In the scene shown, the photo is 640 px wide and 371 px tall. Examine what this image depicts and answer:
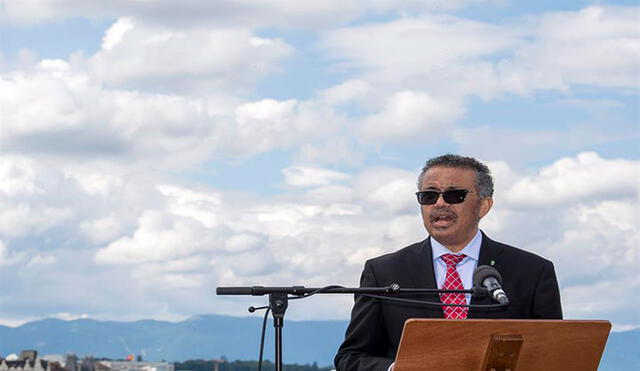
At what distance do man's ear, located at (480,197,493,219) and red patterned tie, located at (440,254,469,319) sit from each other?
41 centimetres

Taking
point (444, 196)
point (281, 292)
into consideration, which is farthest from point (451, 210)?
point (281, 292)

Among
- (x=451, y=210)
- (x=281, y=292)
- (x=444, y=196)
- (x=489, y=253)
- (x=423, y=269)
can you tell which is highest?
(x=444, y=196)

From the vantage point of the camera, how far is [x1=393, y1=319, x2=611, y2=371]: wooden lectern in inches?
261

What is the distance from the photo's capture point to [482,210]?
9.29m

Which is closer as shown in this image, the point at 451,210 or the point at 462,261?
the point at 451,210

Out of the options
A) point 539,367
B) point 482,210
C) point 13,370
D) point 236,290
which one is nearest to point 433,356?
point 539,367

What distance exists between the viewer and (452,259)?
29.9 ft

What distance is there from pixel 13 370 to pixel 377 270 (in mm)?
189223

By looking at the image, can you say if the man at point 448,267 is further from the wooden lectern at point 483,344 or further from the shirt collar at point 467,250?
the wooden lectern at point 483,344

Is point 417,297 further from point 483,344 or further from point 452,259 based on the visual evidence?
point 483,344

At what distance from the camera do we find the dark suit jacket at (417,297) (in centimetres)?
880

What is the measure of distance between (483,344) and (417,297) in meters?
2.50

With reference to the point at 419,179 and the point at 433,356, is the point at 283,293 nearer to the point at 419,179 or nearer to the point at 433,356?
the point at 433,356

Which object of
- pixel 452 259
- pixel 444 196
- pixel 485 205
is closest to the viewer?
pixel 444 196
